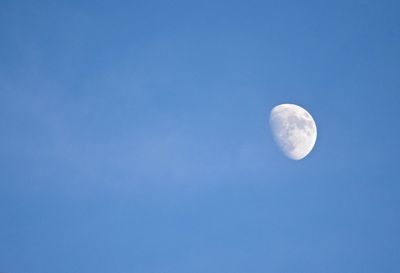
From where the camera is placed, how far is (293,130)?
15461mm

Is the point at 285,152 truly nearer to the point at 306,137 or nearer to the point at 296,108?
the point at 306,137

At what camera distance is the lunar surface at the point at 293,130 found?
50.6 feet

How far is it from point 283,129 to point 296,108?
62.8 inches

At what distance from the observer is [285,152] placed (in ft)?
50.8

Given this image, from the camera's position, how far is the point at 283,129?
614 inches

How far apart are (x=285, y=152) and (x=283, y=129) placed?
47.8 inches

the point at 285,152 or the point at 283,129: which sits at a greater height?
the point at 283,129

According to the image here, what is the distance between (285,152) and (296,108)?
2.62m

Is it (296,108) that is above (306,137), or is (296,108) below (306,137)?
above

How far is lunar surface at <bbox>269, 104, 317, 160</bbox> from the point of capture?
15.4 meters

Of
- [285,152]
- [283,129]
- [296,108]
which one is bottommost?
[285,152]

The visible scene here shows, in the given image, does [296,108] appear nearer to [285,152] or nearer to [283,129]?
[283,129]

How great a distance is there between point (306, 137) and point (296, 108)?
170 centimetres

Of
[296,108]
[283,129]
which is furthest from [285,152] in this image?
[296,108]
